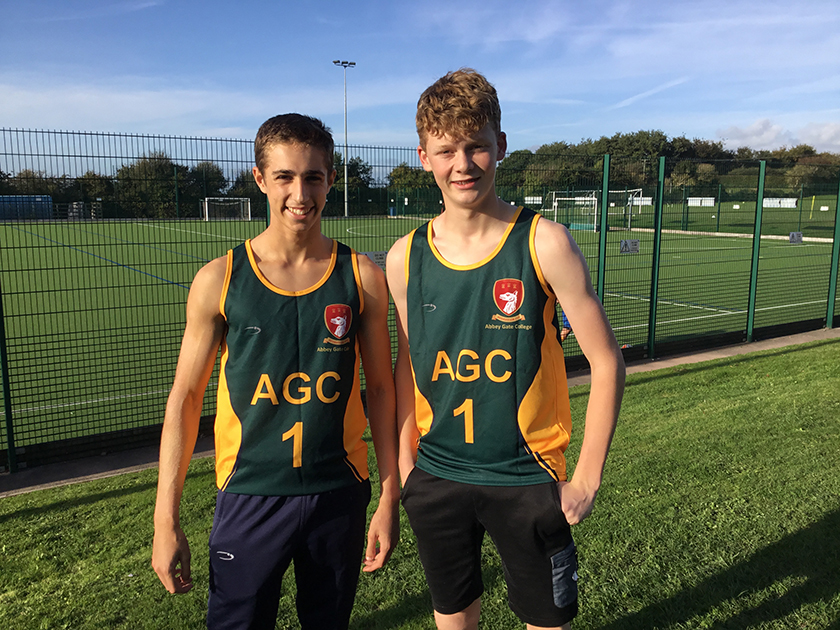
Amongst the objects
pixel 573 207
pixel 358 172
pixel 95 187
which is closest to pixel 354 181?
pixel 358 172

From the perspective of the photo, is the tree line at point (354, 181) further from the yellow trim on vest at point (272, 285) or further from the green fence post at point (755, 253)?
the yellow trim on vest at point (272, 285)

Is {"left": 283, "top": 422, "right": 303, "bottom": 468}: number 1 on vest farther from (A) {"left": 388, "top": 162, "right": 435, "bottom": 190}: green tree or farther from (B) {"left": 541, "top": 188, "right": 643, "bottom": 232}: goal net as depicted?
(B) {"left": 541, "top": 188, "right": 643, "bottom": 232}: goal net

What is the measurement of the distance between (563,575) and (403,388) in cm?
79

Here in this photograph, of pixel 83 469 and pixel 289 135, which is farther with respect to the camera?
pixel 83 469

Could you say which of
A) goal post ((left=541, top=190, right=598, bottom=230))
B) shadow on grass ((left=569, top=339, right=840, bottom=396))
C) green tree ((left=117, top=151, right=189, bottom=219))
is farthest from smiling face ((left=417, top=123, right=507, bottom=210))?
goal post ((left=541, top=190, right=598, bottom=230))

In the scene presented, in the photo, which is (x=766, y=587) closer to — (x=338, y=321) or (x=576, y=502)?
(x=576, y=502)

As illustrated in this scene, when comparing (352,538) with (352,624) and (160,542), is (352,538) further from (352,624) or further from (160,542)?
(352,624)

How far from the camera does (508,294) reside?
1.94 meters

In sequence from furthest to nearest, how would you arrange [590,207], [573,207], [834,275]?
1. [834,275]
2. [590,207]
3. [573,207]

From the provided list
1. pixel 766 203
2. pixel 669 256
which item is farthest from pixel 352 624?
pixel 669 256

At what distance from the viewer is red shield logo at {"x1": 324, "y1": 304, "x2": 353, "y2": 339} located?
2.00 meters

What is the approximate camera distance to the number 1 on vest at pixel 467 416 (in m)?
2.00

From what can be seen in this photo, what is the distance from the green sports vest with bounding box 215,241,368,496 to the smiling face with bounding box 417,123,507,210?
0.47 m

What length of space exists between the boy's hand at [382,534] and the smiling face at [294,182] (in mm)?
967
